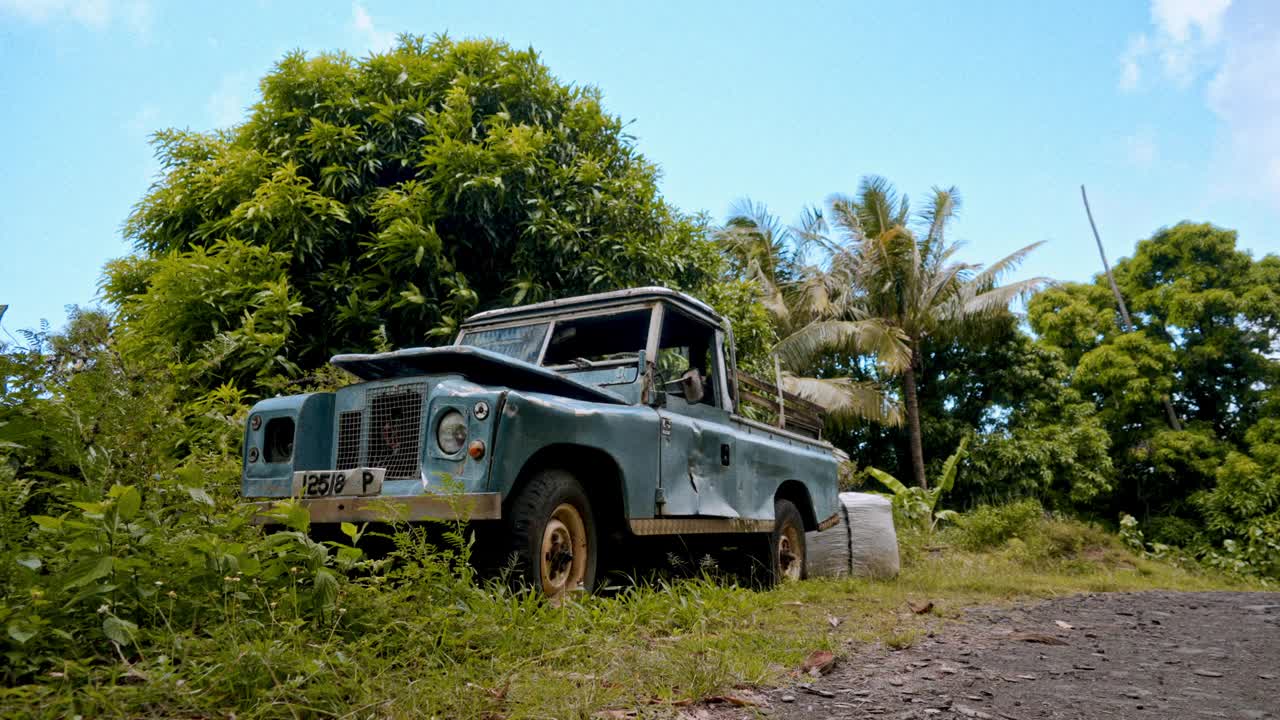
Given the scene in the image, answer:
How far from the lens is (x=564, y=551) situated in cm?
496

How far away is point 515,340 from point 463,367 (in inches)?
62.3

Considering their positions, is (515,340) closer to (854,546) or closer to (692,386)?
(692,386)

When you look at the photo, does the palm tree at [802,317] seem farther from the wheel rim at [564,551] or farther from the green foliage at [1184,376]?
the wheel rim at [564,551]

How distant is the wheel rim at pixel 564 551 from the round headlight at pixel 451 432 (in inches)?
24.2

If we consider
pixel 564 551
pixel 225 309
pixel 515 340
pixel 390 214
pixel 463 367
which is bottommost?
pixel 564 551

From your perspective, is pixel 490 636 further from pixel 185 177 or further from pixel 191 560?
pixel 185 177

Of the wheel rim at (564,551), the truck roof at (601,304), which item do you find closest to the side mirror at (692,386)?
the truck roof at (601,304)

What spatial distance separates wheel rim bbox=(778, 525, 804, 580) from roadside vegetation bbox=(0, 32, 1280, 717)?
0.36 m

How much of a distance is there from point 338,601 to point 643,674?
1.21 meters

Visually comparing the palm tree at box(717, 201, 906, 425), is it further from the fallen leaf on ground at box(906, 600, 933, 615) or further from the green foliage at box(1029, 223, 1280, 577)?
the fallen leaf on ground at box(906, 600, 933, 615)

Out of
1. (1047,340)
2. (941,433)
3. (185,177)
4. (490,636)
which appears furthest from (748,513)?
(1047,340)

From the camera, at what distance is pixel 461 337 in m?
6.66

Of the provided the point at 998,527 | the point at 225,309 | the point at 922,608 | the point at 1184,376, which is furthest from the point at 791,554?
the point at 1184,376

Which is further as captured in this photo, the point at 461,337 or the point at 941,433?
the point at 941,433
